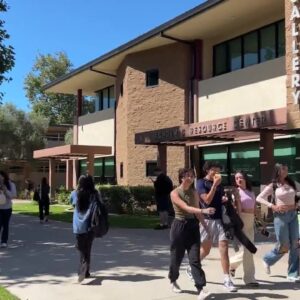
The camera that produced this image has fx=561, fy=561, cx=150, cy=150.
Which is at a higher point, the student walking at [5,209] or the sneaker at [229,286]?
the student walking at [5,209]

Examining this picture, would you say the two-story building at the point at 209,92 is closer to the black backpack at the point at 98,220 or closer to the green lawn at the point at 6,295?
the black backpack at the point at 98,220

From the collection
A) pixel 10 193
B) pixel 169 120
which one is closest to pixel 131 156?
pixel 169 120

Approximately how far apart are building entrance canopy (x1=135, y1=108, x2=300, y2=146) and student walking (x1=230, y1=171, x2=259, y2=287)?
7031mm

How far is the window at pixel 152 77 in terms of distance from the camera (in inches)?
969

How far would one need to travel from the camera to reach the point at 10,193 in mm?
12602

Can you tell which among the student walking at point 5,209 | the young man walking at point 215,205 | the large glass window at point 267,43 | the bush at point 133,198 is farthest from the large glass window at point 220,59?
the young man walking at point 215,205

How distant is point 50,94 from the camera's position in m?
70.2

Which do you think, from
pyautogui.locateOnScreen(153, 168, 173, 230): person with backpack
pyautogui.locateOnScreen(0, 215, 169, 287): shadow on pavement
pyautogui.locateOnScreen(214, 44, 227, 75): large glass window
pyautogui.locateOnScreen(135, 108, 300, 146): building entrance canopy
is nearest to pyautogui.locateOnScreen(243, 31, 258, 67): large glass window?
pyautogui.locateOnScreen(214, 44, 227, 75): large glass window

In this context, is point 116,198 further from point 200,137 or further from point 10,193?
point 10,193

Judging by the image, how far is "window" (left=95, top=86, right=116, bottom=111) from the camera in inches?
1202

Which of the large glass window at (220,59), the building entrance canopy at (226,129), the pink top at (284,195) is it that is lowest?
the pink top at (284,195)

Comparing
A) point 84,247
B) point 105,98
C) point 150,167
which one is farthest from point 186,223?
point 105,98

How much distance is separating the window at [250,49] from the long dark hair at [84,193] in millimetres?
11849

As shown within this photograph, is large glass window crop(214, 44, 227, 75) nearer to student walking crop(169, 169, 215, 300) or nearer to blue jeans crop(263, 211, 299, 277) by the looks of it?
blue jeans crop(263, 211, 299, 277)
